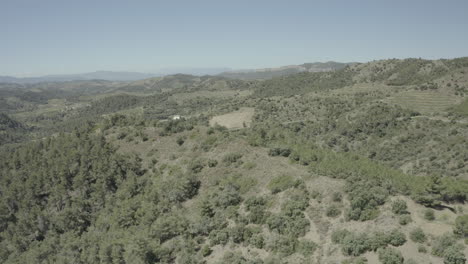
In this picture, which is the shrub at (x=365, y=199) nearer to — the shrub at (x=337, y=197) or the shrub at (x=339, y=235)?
the shrub at (x=337, y=197)

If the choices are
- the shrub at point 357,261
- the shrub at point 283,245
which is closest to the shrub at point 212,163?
the shrub at point 283,245

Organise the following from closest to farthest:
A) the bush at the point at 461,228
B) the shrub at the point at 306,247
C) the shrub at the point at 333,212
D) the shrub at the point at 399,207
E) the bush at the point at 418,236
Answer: the bush at the point at 461,228, the bush at the point at 418,236, the shrub at the point at 306,247, the shrub at the point at 399,207, the shrub at the point at 333,212

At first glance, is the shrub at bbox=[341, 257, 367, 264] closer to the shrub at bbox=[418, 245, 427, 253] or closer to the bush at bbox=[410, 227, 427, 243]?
the shrub at bbox=[418, 245, 427, 253]

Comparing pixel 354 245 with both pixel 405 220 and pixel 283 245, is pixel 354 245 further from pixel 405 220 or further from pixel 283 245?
pixel 283 245

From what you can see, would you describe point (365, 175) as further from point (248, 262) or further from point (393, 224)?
point (248, 262)

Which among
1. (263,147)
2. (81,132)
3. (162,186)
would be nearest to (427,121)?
(263,147)

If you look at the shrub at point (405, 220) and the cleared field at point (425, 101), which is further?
the cleared field at point (425, 101)
